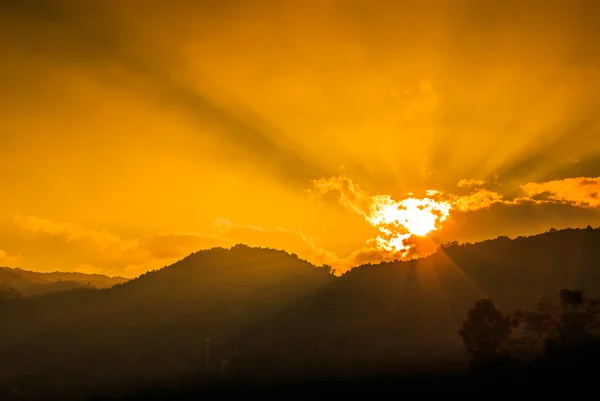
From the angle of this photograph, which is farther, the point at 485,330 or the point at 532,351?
the point at 532,351

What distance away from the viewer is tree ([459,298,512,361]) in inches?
6240

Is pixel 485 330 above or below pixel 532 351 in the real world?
above

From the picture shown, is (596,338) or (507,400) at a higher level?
(596,338)

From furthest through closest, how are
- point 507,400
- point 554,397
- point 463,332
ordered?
point 463,332
point 507,400
point 554,397

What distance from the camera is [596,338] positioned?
168 metres

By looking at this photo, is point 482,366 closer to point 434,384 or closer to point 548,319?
point 548,319

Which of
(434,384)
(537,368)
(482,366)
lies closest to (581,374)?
(537,368)

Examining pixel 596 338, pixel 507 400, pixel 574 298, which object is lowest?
pixel 507 400

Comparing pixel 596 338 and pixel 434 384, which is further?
pixel 434 384

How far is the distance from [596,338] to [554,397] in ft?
152

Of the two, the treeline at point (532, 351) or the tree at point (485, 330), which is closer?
the treeline at point (532, 351)

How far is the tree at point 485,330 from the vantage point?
15850cm

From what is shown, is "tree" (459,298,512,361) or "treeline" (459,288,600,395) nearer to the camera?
"treeline" (459,288,600,395)

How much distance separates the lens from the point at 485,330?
159500 mm
